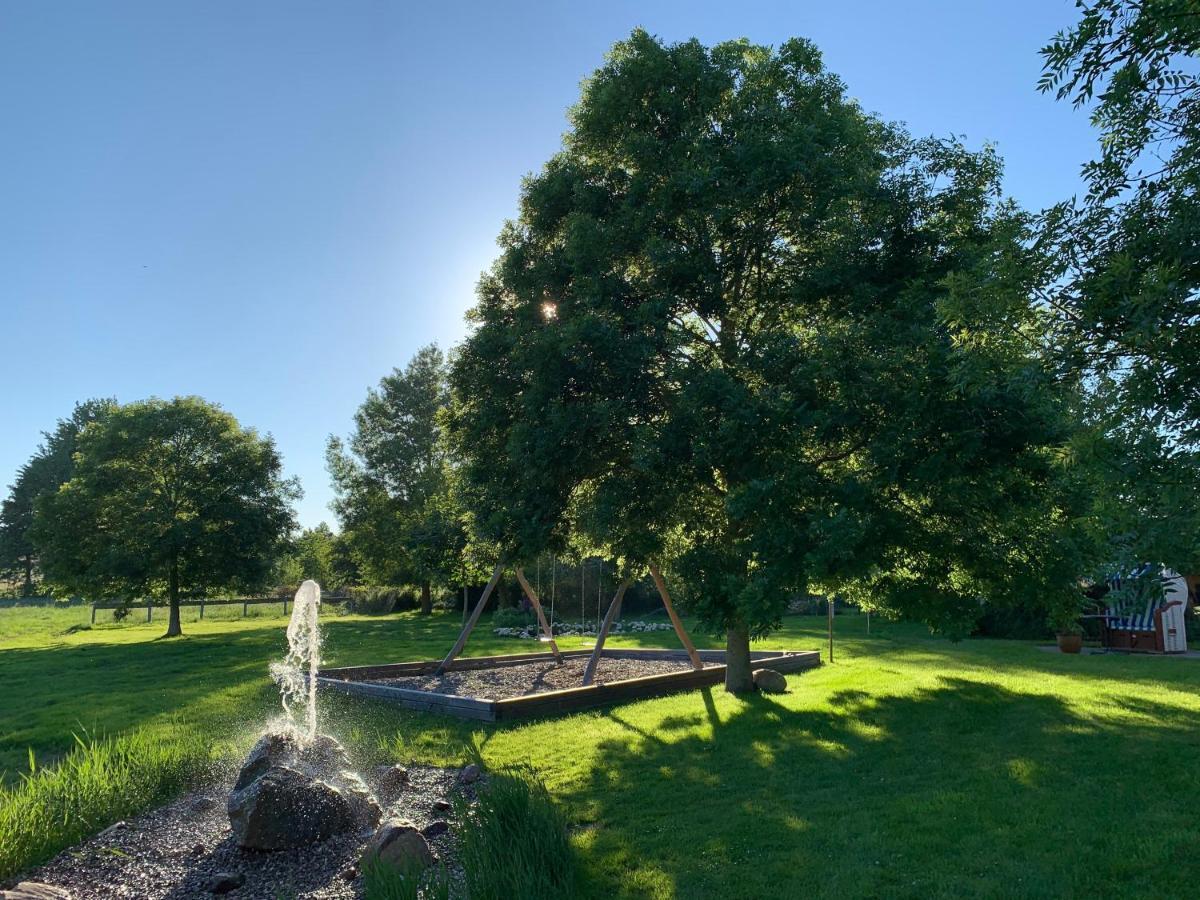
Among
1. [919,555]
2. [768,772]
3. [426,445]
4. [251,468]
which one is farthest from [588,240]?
[426,445]

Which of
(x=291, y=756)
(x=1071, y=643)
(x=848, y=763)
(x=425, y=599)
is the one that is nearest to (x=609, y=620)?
(x=848, y=763)

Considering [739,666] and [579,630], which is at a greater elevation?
[739,666]

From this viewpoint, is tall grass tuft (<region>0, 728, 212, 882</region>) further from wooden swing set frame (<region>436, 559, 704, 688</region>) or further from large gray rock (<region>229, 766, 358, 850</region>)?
wooden swing set frame (<region>436, 559, 704, 688</region>)

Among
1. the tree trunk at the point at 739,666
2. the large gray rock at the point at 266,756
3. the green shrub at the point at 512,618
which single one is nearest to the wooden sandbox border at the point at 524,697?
the tree trunk at the point at 739,666

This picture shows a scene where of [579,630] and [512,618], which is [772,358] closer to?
[579,630]

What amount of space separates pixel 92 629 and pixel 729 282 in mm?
34582

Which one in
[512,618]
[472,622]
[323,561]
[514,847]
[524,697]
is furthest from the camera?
[323,561]

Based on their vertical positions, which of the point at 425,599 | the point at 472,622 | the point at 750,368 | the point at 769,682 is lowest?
the point at 425,599

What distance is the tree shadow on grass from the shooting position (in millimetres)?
5441

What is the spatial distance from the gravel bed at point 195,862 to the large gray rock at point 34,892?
393 mm

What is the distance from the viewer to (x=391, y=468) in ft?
142

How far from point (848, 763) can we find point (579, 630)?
22984 millimetres

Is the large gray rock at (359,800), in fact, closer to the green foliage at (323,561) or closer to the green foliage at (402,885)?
the green foliage at (402,885)

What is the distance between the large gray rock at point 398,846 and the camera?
5570 mm
